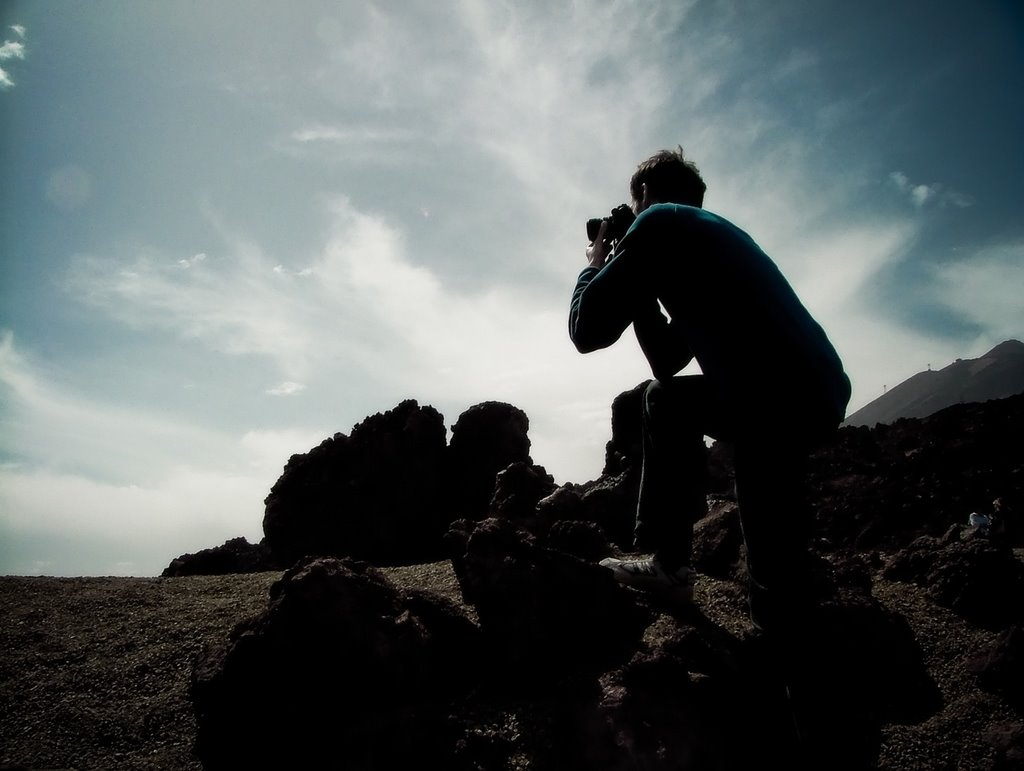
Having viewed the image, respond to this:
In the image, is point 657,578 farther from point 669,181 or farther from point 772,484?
point 669,181

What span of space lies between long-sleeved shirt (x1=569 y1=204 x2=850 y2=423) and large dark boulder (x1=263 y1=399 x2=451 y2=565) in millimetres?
9580

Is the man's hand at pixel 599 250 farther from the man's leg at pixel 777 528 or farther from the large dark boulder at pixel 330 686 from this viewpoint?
the large dark boulder at pixel 330 686

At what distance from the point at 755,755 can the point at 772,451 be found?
1.34m

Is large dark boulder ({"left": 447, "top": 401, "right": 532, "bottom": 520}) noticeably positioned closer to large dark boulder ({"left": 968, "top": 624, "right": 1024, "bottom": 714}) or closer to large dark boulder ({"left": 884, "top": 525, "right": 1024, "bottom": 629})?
large dark boulder ({"left": 884, "top": 525, "right": 1024, "bottom": 629})

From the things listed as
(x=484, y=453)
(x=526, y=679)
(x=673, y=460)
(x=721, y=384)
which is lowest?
(x=526, y=679)

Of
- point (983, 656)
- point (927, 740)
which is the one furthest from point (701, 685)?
point (983, 656)

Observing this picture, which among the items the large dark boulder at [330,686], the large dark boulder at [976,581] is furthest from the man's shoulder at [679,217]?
the large dark boulder at [976,581]

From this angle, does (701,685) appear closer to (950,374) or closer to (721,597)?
(721,597)

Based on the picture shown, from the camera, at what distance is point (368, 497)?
461 inches

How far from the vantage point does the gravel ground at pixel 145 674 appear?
106 inches

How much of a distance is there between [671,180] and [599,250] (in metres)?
0.58

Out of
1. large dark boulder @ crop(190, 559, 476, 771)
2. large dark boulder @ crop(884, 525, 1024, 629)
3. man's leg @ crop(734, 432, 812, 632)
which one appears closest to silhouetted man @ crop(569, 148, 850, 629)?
man's leg @ crop(734, 432, 812, 632)

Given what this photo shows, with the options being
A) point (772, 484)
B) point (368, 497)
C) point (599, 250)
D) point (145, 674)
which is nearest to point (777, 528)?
point (772, 484)

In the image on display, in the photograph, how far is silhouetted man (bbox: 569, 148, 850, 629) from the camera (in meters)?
2.41
